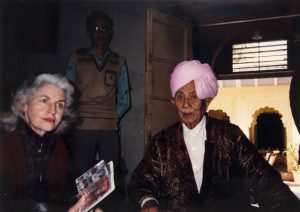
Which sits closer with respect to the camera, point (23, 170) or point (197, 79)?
point (23, 170)

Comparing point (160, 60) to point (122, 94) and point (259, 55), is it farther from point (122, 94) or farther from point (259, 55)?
point (259, 55)

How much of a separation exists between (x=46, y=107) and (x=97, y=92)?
1968mm

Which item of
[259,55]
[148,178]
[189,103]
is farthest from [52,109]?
[259,55]

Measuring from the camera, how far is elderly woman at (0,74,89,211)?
198 centimetres

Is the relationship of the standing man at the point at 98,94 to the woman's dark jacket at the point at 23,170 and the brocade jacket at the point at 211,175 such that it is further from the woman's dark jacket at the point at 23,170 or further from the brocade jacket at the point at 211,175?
the brocade jacket at the point at 211,175

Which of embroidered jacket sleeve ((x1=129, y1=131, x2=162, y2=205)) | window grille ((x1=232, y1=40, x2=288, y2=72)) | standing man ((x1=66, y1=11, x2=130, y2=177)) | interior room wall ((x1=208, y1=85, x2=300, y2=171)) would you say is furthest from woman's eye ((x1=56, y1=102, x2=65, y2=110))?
interior room wall ((x1=208, y1=85, x2=300, y2=171))

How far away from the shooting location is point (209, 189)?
2.04m

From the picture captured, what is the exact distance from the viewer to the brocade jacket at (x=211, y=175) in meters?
1.96

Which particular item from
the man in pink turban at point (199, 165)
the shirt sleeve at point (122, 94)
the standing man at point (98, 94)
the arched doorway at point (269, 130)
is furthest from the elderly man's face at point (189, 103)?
the arched doorway at point (269, 130)

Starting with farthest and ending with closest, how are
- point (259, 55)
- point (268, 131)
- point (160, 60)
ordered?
point (268, 131)
point (259, 55)
point (160, 60)

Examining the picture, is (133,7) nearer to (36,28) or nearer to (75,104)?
(36,28)

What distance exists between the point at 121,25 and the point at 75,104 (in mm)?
2874

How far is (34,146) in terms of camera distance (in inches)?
81.2

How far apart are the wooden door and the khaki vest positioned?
0.50 meters
